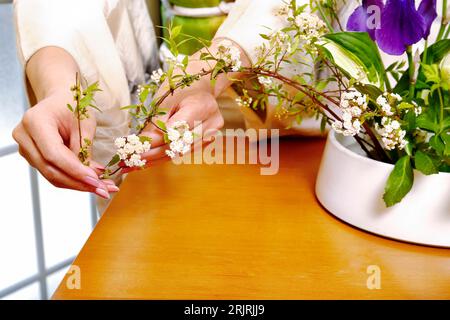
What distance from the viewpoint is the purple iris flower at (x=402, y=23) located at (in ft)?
1.64

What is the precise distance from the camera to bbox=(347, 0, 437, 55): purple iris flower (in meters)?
0.50

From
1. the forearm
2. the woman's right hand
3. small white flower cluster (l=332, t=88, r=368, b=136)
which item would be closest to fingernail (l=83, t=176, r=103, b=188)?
the woman's right hand

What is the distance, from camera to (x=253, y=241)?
585 millimetres

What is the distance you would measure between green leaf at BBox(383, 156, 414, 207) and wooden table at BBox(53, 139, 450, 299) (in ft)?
0.22

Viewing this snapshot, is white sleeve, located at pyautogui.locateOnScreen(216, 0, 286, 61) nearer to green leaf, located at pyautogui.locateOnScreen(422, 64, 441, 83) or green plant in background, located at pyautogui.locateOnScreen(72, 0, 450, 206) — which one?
green plant in background, located at pyautogui.locateOnScreen(72, 0, 450, 206)

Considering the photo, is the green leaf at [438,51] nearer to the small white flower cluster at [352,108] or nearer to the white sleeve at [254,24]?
the small white flower cluster at [352,108]

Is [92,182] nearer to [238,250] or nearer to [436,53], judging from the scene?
[238,250]

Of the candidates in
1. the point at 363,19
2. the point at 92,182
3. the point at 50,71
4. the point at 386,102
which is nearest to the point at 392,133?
the point at 386,102

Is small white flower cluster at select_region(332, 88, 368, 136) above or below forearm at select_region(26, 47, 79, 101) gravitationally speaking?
above

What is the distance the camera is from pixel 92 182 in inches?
21.3

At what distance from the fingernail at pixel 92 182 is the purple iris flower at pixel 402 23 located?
300mm

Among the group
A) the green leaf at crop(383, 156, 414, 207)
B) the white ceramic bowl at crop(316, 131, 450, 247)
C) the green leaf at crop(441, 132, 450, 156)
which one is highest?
the green leaf at crop(441, 132, 450, 156)

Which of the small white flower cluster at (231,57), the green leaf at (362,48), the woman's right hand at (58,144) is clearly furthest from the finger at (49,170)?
the green leaf at (362,48)
